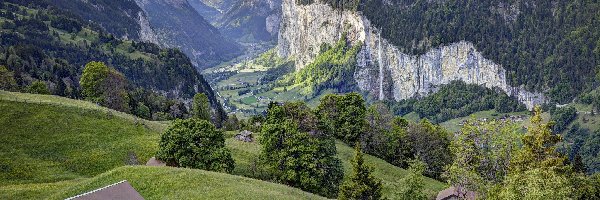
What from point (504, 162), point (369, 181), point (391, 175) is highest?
point (504, 162)

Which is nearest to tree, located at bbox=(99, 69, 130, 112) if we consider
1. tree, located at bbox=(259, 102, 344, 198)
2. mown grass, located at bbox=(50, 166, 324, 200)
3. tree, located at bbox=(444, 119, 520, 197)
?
tree, located at bbox=(259, 102, 344, 198)

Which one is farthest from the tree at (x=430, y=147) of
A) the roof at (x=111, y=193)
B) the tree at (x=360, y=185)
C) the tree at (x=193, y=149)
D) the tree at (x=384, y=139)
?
the roof at (x=111, y=193)

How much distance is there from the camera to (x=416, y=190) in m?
67.4

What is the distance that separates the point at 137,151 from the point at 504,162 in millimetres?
58377

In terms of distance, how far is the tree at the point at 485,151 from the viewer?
61.6 metres

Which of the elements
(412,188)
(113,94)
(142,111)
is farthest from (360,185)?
(142,111)

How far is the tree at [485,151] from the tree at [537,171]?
5.25ft

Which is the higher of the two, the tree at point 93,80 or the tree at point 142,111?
the tree at point 93,80

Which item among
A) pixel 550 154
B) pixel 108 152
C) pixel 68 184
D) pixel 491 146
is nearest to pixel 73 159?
pixel 108 152

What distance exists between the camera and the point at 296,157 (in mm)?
86000

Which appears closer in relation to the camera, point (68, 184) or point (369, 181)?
point (68, 184)

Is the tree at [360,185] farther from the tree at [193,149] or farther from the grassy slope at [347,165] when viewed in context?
the tree at [193,149]

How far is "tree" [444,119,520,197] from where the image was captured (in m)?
61.6

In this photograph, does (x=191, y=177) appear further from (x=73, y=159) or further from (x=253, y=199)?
(x=73, y=159)
